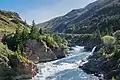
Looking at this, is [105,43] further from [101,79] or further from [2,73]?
[2,73]

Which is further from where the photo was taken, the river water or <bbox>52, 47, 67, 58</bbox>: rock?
<bbox>52, 47, 67, 58</bbox>: rock

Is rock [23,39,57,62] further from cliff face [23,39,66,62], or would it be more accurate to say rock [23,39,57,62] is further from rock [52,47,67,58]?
rock [52,47,67,58]

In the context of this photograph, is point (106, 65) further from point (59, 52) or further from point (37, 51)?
point (59, 52)

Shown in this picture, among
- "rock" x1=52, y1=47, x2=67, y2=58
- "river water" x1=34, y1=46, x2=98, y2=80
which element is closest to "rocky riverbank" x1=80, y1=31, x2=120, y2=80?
"river water" x1=34, y1=46, x2=98, y2=80

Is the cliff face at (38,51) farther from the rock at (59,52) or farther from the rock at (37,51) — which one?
the rock at (59,52)

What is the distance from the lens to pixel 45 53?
5699 inches

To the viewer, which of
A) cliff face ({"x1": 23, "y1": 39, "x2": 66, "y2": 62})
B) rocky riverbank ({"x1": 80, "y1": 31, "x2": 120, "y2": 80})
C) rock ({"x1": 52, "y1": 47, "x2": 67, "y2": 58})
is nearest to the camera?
rocky riverbank ({"x1": 80, "y1": 31, "x2": 120, "y2": 80})

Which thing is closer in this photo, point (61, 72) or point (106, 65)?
point (106, 65)

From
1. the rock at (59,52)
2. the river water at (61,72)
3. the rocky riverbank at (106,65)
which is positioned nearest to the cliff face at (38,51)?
the rock at (59,52)

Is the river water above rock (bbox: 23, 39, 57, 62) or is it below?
below

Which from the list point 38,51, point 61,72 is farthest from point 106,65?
point 38,51

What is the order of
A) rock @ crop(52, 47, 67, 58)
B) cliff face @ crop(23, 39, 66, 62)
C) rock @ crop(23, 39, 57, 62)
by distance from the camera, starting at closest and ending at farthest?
rock @ crop(23, 39, 57, 62), cliff face @ crop(23, 39, 66, 62), rock @ crop(52, 47, 67, 58)

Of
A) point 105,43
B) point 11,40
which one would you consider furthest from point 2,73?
point 105,43

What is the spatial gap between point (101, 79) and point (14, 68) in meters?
28.1
